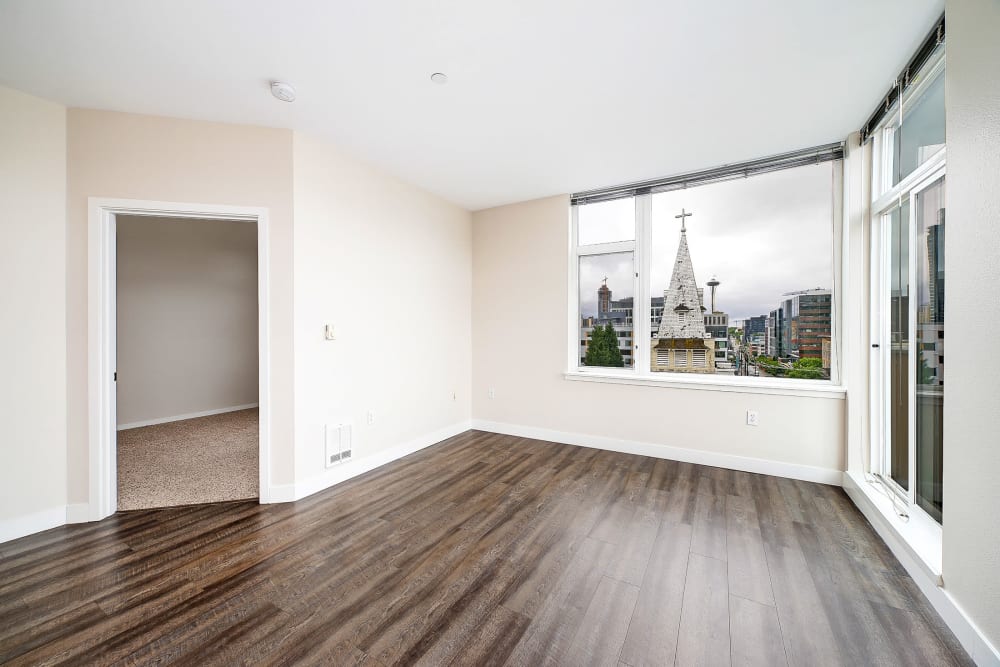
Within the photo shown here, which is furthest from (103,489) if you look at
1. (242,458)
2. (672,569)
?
(672,569)

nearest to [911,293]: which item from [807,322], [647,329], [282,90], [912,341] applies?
[912,341]

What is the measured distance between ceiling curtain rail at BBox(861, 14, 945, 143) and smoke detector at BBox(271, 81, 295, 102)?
3331 millimetres

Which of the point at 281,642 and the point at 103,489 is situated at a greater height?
the point at 103,489

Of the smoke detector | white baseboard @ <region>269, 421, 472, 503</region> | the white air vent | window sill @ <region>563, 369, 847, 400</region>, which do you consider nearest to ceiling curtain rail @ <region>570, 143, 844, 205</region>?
window sill @ <region>563, 369, 847, 400</region>

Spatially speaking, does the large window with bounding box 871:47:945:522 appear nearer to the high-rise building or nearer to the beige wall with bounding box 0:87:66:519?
the high-rise building

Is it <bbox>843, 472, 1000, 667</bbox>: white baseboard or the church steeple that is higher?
the church steeple

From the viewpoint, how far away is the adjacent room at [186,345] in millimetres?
3953

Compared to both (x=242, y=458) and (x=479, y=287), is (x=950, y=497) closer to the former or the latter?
(x=479, y=287)

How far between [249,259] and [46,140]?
362cm

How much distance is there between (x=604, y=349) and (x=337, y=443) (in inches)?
107

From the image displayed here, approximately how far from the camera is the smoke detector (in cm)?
221

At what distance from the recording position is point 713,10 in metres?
1.72

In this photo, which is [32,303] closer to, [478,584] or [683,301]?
[478,584]

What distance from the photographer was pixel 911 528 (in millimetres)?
2016
